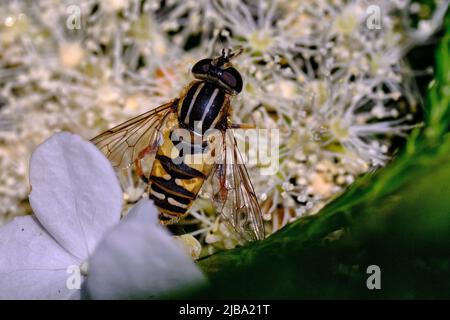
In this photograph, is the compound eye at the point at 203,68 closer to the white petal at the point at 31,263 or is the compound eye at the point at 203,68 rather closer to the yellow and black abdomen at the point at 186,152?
the yellow and black abdomen at the point at 186,152

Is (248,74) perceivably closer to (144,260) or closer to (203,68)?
(203,68)

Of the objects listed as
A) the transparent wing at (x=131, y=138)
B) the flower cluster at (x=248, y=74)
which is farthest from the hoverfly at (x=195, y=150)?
the flower cluster at (x=248, y=74)

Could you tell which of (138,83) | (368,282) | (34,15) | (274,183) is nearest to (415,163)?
(368,282)

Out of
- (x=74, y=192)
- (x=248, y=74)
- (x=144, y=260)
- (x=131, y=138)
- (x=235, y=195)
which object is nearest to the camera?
(x=144, y=260)

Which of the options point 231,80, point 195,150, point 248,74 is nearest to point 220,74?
point 231,80

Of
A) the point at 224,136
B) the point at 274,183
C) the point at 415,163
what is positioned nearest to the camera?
the point at 415,163

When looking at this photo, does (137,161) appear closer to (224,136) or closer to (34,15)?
(224,136)

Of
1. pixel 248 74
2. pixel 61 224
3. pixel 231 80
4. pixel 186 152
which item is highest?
pixel 248 74
